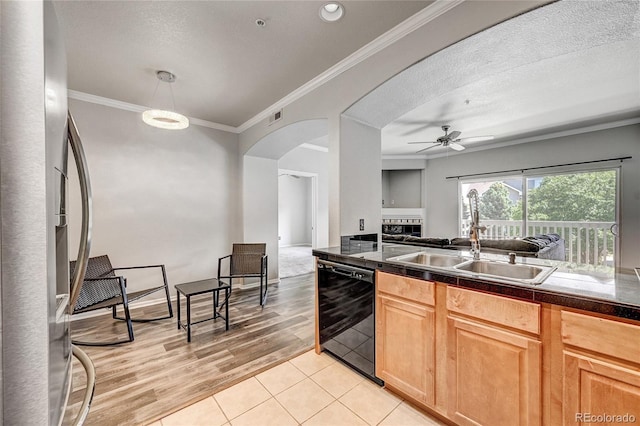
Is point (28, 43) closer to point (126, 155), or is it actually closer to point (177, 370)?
point (177, 370)

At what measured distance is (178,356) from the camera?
2328 millimetres

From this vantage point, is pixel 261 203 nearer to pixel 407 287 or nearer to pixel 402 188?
pixel 407 287

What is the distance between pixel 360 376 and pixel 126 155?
373cm

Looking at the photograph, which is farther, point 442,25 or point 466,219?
point 466,219

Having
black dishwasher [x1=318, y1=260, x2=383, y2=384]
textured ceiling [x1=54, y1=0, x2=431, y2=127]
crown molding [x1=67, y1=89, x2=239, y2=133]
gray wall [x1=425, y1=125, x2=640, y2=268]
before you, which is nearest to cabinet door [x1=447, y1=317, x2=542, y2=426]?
black dishwasher [x1=318, y1=260, x2=383, y2=384]

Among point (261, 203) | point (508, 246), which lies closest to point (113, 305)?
point (261, 203)

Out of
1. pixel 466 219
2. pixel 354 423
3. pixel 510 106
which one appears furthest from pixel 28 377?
pixel 466 219

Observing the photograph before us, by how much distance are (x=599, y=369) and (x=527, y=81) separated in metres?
3.21

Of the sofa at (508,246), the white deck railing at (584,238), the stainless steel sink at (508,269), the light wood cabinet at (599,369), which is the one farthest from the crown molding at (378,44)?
the white deck railing at (584,238)

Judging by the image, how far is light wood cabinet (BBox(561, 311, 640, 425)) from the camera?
3.30 ft

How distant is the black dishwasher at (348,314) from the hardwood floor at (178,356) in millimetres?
406

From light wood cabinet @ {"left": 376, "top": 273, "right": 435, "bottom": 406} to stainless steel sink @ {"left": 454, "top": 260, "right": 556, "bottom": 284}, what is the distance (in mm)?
353

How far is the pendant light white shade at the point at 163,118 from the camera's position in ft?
8.14

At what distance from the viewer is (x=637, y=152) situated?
165 inches
